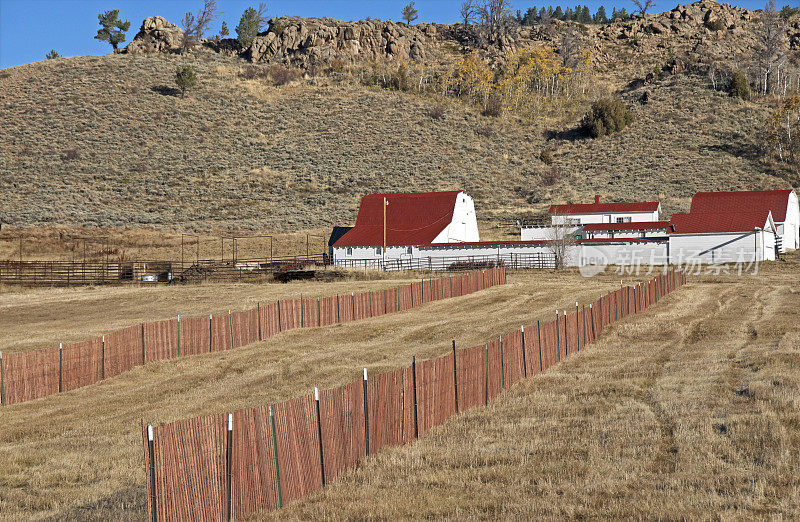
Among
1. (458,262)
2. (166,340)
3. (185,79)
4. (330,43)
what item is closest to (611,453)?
(166,340)

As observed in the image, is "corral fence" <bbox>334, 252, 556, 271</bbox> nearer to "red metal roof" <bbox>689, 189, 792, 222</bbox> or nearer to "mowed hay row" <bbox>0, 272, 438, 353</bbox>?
"mowed hay row" <bbox>0, 272, 438, 353</bbox>

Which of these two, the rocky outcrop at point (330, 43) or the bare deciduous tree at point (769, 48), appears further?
the rocky outcrop at point (330, 43)

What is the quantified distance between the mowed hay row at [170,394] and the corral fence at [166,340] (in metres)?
0.55

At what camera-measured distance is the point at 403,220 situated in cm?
7669

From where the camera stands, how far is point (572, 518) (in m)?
11.9

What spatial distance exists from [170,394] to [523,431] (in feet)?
38.3

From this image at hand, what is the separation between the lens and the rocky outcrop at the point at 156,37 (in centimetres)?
15400

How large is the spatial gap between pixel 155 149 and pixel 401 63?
55.9 meters

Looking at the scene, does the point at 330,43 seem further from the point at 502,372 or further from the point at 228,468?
→ the point at 228,468

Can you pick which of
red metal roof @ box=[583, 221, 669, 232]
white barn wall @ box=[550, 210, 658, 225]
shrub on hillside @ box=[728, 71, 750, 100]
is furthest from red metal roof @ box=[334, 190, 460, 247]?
shrub on hillside @ box=[728, 71, 750, 100]

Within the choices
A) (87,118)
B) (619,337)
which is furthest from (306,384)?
(87,118)

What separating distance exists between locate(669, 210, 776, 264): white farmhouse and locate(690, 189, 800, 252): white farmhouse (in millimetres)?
11152

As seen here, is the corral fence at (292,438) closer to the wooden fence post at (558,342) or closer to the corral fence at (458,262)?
the wooden fence post at (558,342)

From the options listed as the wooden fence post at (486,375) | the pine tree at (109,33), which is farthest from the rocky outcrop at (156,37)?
the wooden fence post at (486,375)
